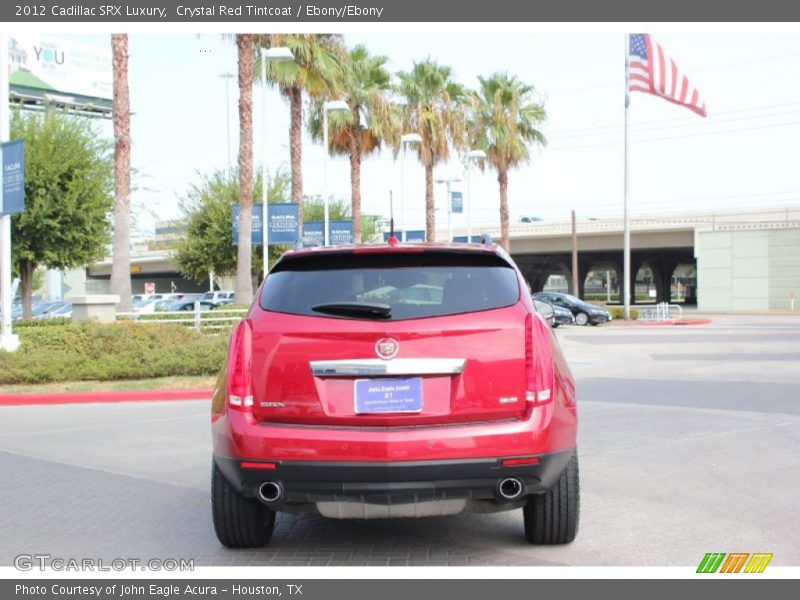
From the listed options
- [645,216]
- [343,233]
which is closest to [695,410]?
[343,233]

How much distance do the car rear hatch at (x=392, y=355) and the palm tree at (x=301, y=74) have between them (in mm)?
26228

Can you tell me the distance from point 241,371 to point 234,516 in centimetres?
95

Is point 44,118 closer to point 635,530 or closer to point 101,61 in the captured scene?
point 635,530

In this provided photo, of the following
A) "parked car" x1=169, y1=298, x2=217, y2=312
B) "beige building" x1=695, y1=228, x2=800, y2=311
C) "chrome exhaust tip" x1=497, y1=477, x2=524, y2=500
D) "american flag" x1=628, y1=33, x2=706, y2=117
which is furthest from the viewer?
"beige building" x1=695, y1=228, x2=800, y2=311

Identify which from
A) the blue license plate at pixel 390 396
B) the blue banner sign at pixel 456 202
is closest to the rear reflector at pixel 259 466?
the blue license plate at pixel 390 396

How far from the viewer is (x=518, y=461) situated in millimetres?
4926

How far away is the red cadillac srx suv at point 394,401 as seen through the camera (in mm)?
4863

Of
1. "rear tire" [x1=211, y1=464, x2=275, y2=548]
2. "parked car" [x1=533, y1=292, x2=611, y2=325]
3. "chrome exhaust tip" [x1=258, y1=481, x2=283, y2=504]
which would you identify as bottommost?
"parked car" [x1=533, y1=292, x2=611, y2=325]

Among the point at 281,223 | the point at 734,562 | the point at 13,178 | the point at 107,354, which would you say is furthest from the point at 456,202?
the point at 734,562

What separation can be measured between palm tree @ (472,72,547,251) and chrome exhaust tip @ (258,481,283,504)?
4232 centimetres

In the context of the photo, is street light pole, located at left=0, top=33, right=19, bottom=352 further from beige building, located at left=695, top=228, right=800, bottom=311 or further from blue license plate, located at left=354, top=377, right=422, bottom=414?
beige building, located at left=695, top=228, right=800, bottom=311

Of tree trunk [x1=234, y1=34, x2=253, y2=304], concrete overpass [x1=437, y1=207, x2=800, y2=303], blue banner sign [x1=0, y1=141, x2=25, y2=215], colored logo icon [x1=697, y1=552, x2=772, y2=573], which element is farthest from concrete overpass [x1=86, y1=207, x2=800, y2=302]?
colored logo icon [x1=697, y1=552, x2=772, y2=573]

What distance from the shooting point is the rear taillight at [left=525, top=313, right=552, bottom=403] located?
5.04 metres

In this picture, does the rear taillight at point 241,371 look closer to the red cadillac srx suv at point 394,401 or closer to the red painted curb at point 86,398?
the red cadillac srx suv at point 394,401
